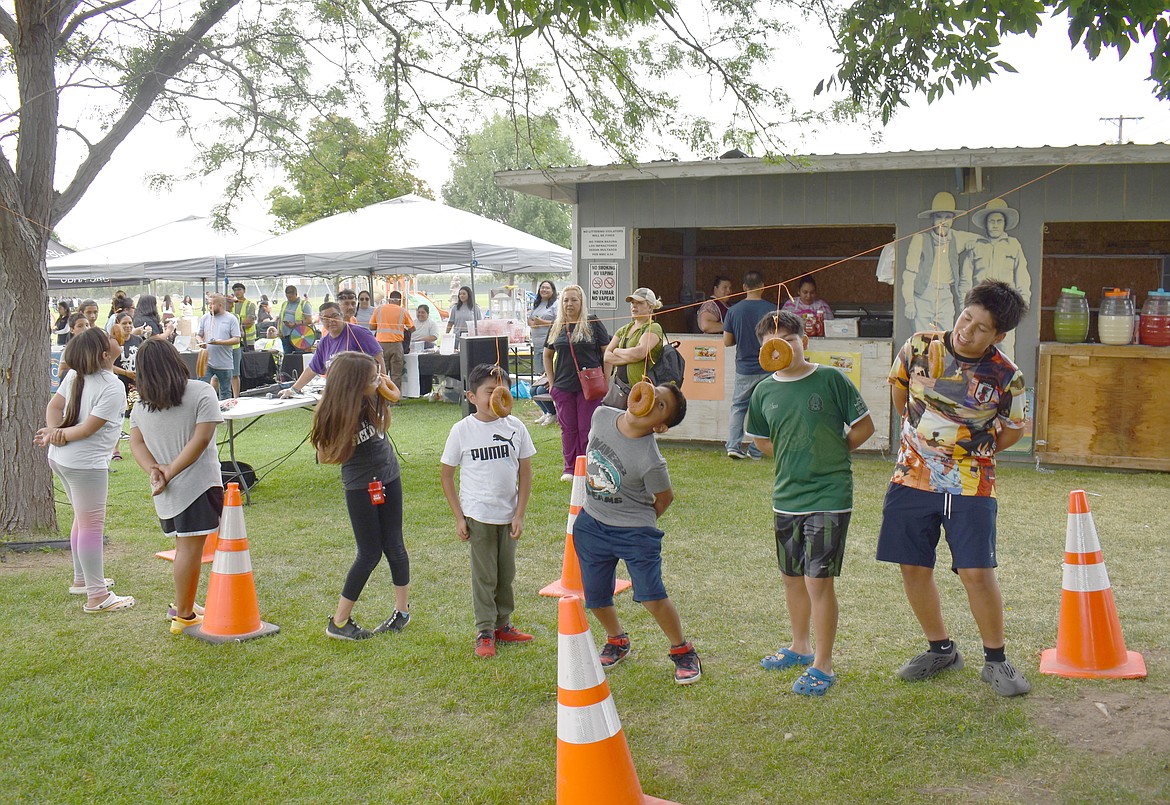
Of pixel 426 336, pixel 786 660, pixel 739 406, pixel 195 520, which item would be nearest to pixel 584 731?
pixel 786 660

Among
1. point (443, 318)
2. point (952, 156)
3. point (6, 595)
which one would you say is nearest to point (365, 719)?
point (6, 595)

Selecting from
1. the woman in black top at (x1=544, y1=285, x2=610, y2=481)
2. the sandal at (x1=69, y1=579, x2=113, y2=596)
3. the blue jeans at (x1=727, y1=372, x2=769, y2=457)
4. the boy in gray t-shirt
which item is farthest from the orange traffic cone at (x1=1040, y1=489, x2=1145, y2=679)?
the blue jeans at (x1=727, y1=372, x2=769, y2=457)

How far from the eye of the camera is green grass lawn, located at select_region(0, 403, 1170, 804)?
A: 3.60 meters

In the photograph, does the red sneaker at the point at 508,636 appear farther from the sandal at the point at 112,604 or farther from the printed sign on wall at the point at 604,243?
the printed sign on wall at the point at 604,243

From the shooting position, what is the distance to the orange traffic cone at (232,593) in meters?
5.23

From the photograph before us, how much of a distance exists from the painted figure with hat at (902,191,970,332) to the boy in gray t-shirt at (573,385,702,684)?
648 cm

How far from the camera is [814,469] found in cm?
423

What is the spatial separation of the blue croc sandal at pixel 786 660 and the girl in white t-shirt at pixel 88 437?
374cm

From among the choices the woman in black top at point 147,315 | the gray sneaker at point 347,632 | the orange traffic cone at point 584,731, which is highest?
the woman in black top at point 147,315

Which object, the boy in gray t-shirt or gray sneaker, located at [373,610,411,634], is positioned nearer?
the boy in gray t-shirt

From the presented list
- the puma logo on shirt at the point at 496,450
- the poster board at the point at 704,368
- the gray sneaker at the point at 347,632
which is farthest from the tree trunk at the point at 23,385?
the poster board at the point at 704,368

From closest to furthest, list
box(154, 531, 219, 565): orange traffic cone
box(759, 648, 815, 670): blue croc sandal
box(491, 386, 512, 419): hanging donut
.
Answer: box(759, 648, 815, 670): blue croc sandal
box(491, 386, 512, 419): hanging donut
box(154, 531, 219, 565): orange traffic cone

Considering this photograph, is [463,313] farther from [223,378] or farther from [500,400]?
[500,400]

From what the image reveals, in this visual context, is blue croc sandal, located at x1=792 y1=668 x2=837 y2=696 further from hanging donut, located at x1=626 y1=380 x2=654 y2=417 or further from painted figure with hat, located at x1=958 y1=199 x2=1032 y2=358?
painted figure with hat, located at x1=958 y1=199 x2=1032 y2=358
